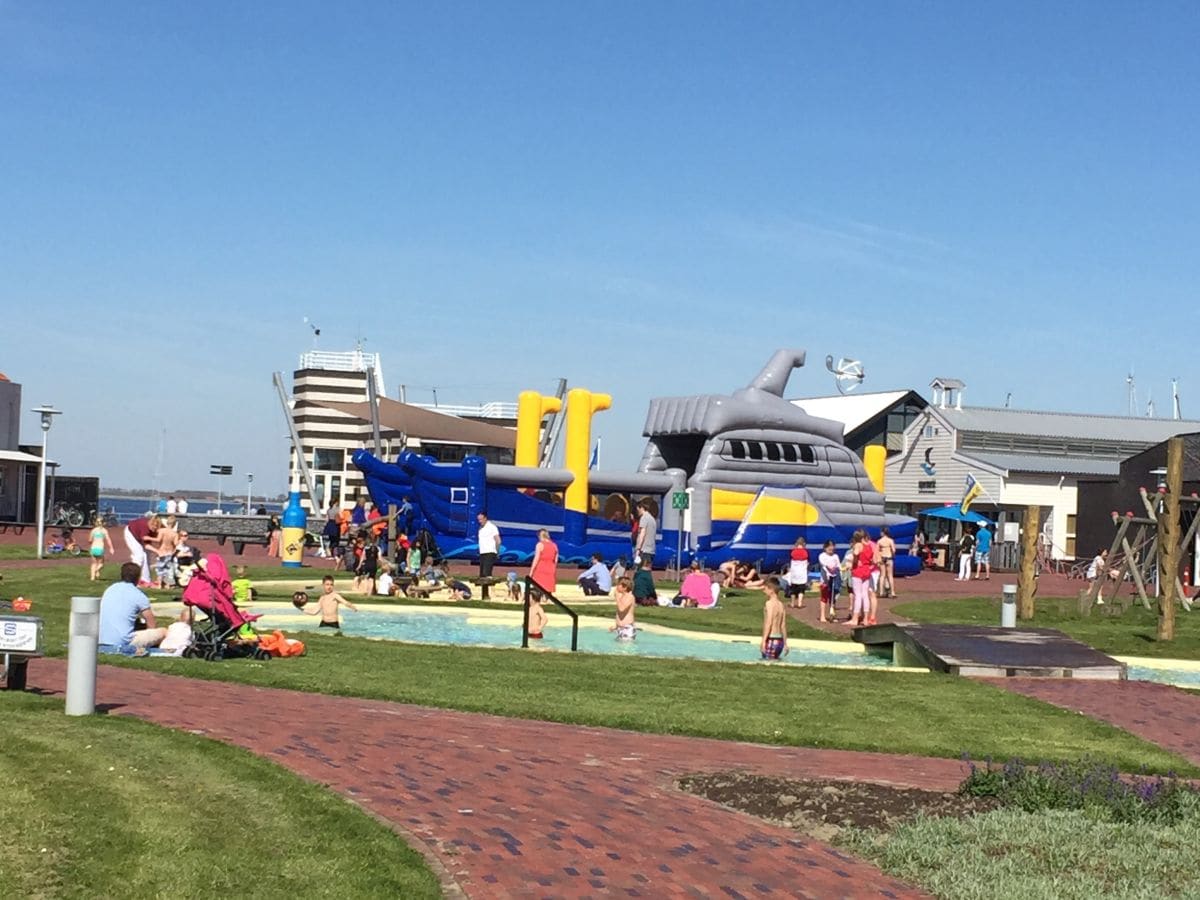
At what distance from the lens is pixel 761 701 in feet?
52.9

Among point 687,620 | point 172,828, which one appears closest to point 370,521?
point 687,620

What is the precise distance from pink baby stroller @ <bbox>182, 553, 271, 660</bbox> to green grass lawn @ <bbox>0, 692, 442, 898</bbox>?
6.14 metres

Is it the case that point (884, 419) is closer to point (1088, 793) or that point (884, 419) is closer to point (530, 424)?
point (530, 424)

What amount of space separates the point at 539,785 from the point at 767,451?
99.1 feet

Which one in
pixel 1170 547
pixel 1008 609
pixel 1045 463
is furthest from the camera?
pixel 1045 463

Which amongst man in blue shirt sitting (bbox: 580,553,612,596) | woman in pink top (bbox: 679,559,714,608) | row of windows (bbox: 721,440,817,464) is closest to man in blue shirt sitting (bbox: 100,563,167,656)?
man in blue shirt sitting (bbox: 580,553,612,596)

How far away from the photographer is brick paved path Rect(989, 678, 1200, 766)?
50.3 feet

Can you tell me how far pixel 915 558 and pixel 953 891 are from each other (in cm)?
3536

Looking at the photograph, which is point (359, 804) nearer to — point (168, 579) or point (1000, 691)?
point (1000, 691)

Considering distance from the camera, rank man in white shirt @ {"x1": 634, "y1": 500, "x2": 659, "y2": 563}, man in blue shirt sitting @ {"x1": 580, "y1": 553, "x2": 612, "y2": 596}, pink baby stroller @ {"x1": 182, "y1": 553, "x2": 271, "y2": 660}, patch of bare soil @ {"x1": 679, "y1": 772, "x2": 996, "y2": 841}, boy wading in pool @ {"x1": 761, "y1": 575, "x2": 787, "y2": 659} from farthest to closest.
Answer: man in white shirt @ {"x1": 634, "y1": 500, "x2": 659, "y2": 563} < man in blue shirt sitting @ {"x1": 580, "y1": 553, "x2": 612, "y2": 596} < boy wading in pool @ {"x1": 761, "y1": 575, "x2": 787, "y2": 659} < pink baby stroller @ {"x1": 182, "y1": 553, "x2": 271, "y2": 660} < patch of bare soil @ {"x1": 679, "y1": 772, "x2": 996, "y2": 841}

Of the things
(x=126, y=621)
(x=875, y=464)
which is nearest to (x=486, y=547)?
(x=126, y=621)

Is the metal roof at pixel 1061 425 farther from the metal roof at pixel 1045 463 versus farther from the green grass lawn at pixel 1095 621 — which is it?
the green grass lawn at pixel 1095 621

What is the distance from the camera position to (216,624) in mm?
17047

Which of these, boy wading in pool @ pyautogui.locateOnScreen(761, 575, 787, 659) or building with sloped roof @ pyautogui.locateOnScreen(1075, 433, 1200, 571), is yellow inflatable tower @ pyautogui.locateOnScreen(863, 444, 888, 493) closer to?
building with sloped roof @ pyautogui.locateOnScreen(1075, 433, 1200, 571)
